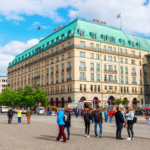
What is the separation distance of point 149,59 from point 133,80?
9921 millimetres

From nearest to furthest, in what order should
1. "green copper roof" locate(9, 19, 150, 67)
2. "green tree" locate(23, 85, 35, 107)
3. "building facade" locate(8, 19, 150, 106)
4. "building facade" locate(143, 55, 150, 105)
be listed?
"green tree" locate(23, 85, 35, 107) < "building facade" locate(8, 19, 150, 106) < "green copper roof" locate(9, 19, 150, 67) < "building facade" locate(143, 55, 150, 105)

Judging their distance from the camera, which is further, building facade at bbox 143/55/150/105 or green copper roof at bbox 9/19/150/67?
building facade at bbox 143/55/150/105

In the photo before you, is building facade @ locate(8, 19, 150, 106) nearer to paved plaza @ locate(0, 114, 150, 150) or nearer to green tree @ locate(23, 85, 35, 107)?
green tree @ locate(23, 85, 35, 107)

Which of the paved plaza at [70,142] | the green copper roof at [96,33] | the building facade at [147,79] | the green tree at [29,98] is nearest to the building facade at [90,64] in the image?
the green copper roof at [96,33]

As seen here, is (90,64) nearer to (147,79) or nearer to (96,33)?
(96,33)

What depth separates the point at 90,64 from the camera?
60125mm

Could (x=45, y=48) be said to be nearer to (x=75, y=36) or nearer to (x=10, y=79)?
(x=75, y=36)

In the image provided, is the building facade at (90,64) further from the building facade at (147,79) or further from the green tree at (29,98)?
the green tree at (29,98)

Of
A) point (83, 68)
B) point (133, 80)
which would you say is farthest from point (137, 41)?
point (83, 68)

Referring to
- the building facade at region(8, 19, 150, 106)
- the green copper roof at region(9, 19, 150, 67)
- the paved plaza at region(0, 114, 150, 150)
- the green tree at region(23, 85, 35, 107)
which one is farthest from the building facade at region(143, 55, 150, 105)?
the paved plaza at region(0, 114, 150, 150)

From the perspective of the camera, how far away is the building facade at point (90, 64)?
58344mm

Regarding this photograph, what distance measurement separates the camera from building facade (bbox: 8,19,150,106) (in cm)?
5834

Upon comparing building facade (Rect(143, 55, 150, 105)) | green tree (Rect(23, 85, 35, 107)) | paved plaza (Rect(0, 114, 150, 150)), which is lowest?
paved plaza (Rect(0, 114, 150, 150))

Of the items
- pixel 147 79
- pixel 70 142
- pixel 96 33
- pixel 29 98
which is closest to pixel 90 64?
pixel 96 33
